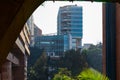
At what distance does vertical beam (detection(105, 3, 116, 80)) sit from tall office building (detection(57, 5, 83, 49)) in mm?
107505

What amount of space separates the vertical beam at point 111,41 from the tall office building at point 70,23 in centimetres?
10751

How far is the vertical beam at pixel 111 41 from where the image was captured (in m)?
32.0

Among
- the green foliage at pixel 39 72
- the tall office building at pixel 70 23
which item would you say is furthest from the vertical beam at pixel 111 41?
the tall office building at pixel 70 23

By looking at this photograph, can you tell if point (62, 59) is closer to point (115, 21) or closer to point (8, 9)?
point (115, 21)

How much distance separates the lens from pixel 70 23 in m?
→ 150

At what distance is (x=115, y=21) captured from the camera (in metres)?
32.2

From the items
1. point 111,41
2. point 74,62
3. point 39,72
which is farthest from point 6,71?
point 39,72

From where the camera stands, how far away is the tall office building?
479 ft

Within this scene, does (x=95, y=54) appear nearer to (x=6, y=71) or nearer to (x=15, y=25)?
(x=6, y=71)

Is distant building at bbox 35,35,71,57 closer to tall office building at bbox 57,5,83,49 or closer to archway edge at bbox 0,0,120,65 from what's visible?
A: tall office building at bbox 57,5,83,49

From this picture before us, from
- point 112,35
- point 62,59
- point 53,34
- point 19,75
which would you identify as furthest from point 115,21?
point 53,34

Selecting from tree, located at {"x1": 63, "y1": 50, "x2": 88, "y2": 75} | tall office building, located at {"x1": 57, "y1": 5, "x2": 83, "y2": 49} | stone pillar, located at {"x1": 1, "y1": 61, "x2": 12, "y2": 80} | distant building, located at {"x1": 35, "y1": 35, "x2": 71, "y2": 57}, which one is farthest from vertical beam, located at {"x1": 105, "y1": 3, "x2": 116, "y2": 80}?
tall office building, located at {"x1": 57, "y1": 5, "x2": 83, "y2": 49}

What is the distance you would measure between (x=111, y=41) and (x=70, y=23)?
4649 inches

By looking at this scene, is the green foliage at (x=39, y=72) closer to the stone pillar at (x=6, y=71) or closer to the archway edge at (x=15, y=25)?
the stone pillar at (x=6, y=71)
